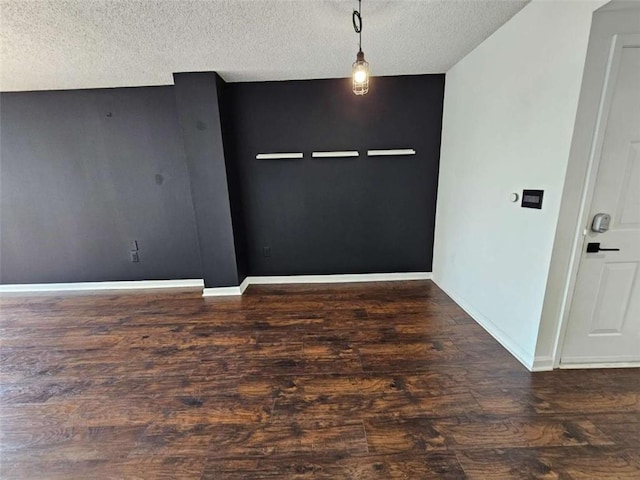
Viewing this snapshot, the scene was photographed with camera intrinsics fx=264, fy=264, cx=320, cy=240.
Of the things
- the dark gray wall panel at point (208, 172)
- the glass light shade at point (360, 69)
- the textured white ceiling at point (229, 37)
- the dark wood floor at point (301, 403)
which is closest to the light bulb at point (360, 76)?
the glass light shade at point (360, 69)

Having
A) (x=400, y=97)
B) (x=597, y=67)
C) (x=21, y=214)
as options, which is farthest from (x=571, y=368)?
(x=21, y=214)

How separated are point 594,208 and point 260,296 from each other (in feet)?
10.4

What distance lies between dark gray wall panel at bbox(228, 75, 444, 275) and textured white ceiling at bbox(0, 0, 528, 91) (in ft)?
0.97

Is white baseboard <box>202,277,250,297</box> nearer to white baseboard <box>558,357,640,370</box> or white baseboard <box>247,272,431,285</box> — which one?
white baseboard <box>247,272,431,285</box>

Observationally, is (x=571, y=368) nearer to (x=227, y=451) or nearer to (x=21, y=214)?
(x=227, y=451)

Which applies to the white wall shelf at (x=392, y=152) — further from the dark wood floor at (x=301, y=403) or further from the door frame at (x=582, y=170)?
the dark wood floor at (x=301, y=403)

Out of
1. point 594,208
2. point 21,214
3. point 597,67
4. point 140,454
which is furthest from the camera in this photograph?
point 21,214

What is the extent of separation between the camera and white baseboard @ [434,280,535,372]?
1.99 meters

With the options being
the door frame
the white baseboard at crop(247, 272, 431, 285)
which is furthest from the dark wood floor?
the white baseboard at crop(247, 272, 431, 285)

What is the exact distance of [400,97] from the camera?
3.28 m

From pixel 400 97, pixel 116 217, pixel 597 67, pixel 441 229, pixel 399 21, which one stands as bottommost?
pixel 441 229

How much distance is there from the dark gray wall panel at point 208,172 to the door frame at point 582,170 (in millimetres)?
3085

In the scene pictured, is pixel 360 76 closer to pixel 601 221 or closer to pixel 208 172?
pixel 601 221

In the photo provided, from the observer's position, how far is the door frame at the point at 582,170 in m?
1.52
